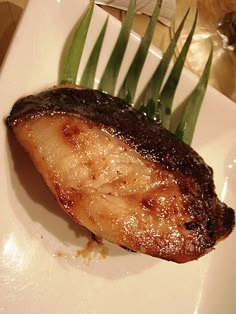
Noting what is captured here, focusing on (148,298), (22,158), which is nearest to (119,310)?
(148,298)

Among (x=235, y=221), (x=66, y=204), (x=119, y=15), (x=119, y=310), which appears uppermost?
(x=119, y=15)

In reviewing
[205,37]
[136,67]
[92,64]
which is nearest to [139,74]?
[136,67]

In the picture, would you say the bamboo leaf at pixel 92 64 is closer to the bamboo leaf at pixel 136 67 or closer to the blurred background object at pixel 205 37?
the bamboo leaf at pixel 136 67

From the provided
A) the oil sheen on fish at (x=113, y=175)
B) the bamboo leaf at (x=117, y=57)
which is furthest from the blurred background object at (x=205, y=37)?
the oil sheen on fish at (x=113, y=175)

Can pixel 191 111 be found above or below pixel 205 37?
below

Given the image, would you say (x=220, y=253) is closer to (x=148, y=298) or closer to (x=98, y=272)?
(x=148, y=298)

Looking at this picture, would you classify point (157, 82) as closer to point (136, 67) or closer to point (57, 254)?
point (136, 67)

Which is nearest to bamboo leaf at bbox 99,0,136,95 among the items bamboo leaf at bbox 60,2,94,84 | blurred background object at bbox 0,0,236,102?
bamboo leaf at bbox 60,2,94,84
